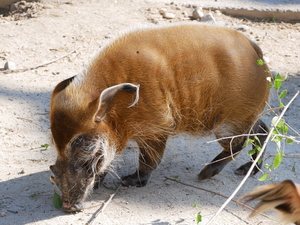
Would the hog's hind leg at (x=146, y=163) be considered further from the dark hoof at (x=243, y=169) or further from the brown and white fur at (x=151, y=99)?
the dark hoof at (x=243, y=169)

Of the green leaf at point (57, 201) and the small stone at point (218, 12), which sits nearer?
the green leaf at point (57, 201)

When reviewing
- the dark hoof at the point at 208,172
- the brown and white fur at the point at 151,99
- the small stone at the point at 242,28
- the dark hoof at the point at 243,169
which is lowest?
the dark hoof at the point at 243,169

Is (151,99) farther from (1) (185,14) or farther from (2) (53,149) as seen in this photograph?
(1) (185,14)

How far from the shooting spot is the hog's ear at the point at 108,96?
3000 millimetres

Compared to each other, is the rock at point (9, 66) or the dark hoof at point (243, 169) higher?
the rock at point (9, 66)

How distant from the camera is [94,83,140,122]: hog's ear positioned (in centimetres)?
300

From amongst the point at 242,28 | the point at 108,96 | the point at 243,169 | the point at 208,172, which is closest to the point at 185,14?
the point at 242,28

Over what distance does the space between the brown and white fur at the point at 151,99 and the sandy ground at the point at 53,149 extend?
8.2 inches

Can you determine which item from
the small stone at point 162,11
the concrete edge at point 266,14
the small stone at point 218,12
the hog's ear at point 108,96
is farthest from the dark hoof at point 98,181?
the concrete edge at point 266,14

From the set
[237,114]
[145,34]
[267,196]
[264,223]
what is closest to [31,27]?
[145,34]

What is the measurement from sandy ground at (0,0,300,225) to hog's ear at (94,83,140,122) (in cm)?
61

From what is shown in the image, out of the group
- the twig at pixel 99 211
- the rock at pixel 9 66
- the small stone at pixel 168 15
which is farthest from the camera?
the small stone at pixel 168 15

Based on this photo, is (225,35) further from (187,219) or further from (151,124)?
(187,219)

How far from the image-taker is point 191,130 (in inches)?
144
